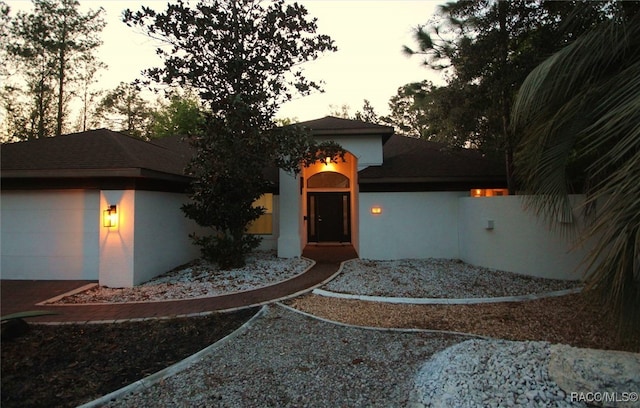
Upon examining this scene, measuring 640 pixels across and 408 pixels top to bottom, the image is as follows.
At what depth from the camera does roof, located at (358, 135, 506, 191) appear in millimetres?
9207

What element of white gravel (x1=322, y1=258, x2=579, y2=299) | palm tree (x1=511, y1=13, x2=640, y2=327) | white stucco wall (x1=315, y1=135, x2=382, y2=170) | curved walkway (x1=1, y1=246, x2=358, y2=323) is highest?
white stucco wall (x1=315, y1=135, x2=382, y2=170)

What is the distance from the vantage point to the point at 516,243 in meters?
7.56

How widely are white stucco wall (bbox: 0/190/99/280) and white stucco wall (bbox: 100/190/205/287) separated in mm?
834

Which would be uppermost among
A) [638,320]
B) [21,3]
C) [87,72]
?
[21,3]

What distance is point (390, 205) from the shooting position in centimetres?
954

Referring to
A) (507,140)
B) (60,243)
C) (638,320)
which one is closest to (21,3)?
(60,243)

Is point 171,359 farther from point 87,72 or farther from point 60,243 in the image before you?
point 87,72

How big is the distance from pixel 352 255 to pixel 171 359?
714 cm

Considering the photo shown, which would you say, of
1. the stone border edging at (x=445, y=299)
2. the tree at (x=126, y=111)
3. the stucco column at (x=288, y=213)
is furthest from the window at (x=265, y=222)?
the tree at (x=126, y=111)

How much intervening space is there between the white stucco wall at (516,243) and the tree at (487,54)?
121cm

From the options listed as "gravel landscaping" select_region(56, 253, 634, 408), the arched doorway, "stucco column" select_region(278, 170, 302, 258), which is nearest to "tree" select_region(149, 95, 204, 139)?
the arched doorway

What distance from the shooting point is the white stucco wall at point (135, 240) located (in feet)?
22.7

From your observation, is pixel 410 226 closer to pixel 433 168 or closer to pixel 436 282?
pixel 433 168

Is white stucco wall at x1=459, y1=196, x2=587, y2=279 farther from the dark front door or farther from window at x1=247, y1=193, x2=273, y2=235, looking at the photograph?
window at x1=247, y1=193, x2=273, y2=235
